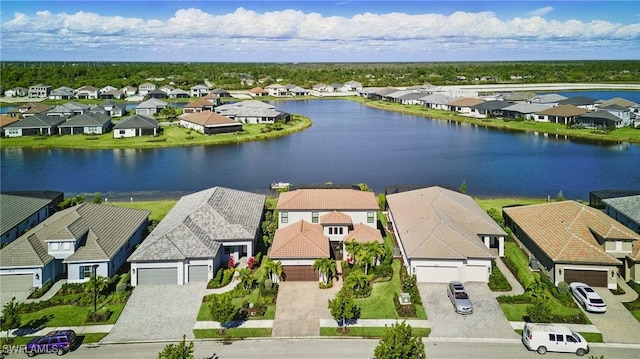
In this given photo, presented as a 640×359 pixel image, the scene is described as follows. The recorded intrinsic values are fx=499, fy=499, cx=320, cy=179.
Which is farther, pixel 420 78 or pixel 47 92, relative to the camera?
pixel 420 78

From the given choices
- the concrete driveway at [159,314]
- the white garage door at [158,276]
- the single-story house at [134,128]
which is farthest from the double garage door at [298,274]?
the single-story house at [134,128]

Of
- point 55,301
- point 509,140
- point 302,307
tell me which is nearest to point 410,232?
point 302,307

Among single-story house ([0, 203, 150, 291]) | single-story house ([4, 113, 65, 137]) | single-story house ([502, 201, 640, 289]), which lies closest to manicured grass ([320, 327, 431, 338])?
single-story house ([502, 201, 640, 289])

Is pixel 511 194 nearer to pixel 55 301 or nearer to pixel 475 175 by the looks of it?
pixel 475 175

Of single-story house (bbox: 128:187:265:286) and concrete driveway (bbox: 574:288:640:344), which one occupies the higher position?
single-story house (bbox: 128:187:265:286)

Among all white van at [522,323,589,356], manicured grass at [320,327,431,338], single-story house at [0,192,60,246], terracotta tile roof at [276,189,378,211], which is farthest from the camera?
terracotta tile roof at [276,189,378,211]

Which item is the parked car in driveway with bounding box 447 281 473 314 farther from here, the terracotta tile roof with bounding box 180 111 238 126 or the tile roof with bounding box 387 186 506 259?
the terracotta tile roof with bounding box 180 111 238 126

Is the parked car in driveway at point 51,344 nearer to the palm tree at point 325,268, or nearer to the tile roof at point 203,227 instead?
the tile roof at point 203,227
